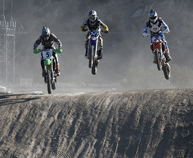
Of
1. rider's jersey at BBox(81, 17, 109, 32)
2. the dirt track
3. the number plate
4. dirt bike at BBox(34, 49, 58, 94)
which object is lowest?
the dirt track

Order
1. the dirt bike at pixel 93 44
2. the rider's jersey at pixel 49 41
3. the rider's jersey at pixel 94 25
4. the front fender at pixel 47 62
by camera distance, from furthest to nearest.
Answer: the rider's jersey at pixel 49 41 < the front fender at pixel 47 62 < the dirt bike at pixel 93 44 < the rider's jersey at pixel 94 25

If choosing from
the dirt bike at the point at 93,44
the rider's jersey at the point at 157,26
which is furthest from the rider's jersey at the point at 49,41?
the rider's jersey at the point at 157,26

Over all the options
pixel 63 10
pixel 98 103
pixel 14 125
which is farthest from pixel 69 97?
pixel 63 10

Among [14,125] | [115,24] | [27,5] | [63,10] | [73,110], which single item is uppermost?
[27,5]

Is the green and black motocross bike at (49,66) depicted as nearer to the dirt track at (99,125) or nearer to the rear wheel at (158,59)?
the dirt track at (99,125)

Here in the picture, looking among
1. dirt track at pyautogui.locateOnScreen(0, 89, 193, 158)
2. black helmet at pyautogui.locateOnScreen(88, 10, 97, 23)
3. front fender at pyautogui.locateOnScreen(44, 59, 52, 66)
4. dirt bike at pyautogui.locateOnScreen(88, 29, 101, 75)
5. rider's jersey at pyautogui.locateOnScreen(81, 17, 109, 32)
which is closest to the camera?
black helmet at pyautogui.locateOnScreen(88, 10, 97, 23)

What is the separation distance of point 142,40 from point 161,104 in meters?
74.7

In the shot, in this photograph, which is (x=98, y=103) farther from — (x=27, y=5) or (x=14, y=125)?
(x=27, y=5)

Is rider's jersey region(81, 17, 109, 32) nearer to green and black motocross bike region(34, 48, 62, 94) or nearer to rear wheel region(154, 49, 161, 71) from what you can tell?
green and black motocross bike region(34, 48, 62, 94)

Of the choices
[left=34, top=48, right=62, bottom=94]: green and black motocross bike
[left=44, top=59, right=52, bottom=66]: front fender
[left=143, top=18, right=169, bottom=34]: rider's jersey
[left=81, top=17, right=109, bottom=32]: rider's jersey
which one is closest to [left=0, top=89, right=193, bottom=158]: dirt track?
[left=34, top=48, right=62, bottom=94]: green and black motocross bike

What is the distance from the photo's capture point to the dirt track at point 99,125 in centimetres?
1455

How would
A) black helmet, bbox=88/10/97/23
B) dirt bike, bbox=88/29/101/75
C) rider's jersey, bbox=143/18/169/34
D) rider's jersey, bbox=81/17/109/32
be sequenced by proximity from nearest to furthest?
black helmet, bbox=88/10/97/23, rider's jersey, bbox=81/17/109/32, dirt bike, bbox=88/29/101/75, rider's jersey, bbox=143/18/169/34

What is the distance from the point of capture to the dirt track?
14555 mm

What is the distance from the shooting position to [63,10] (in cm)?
10300
